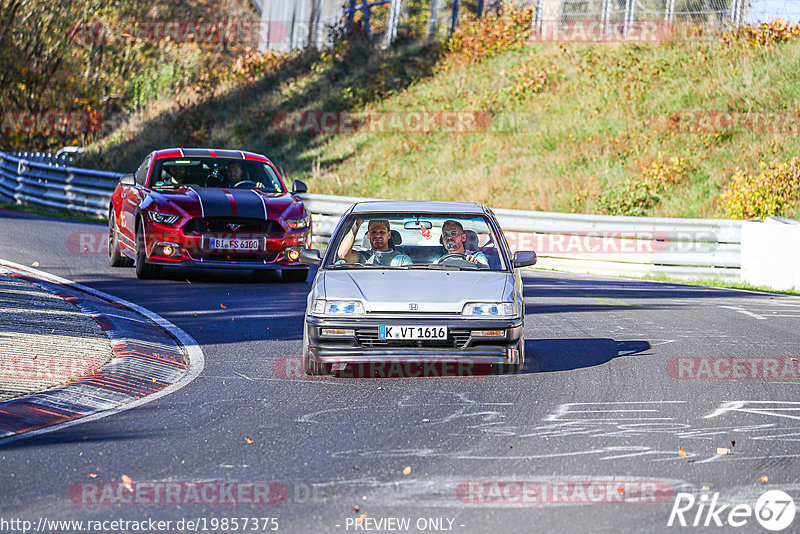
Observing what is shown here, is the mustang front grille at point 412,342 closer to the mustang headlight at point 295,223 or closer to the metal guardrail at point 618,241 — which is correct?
the mustang headlight at point 295,223

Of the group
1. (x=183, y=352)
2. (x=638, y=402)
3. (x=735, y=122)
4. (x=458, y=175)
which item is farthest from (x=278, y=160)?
(x=638, y=402)

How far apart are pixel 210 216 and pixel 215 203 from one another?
0.28 meters

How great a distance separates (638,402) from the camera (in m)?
8.28

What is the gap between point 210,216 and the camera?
573 inches

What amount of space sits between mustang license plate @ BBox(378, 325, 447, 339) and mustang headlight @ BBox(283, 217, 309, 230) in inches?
254

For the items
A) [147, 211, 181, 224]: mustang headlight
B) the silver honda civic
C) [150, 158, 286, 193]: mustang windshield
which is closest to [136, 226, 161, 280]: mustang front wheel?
[147, 211, 181, 224]: mustang headlight

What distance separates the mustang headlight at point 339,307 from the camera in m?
8.80

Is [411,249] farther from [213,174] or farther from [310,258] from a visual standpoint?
[213,174]

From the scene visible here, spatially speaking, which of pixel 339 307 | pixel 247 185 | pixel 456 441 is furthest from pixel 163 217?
pixel 456 441

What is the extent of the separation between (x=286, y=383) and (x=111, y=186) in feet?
59.4

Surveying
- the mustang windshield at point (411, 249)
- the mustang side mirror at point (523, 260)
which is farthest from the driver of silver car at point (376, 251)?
the mustang side mirror at point (523, 260)

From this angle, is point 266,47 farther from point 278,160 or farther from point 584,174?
point 584,174

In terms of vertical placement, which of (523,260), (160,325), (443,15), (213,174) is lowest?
(160,325)

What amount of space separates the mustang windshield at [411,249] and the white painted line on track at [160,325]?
4.74 feet
